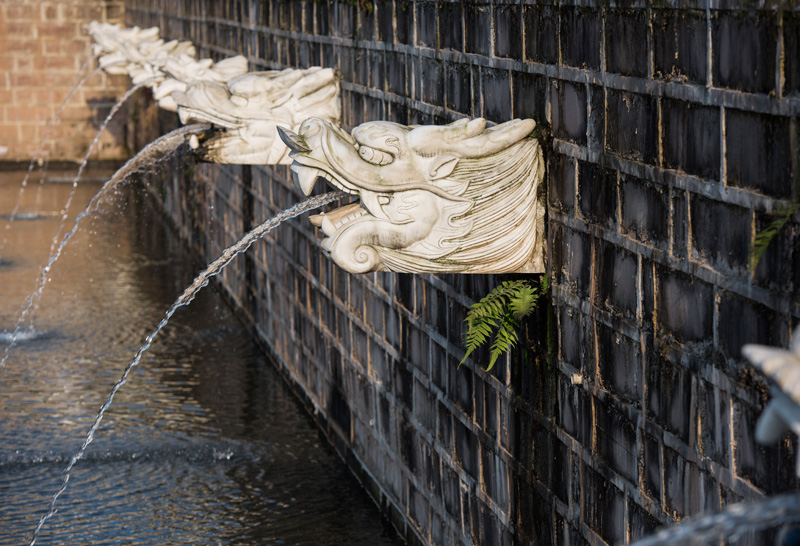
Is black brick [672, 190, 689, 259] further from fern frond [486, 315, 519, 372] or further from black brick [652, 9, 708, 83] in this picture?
fern frond [486, 315, 519, 372]

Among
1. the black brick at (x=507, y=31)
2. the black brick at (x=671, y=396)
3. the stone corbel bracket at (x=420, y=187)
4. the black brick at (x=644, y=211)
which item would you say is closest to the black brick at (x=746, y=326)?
the black brick at (x=671, y=396)

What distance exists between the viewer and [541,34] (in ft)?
13.7

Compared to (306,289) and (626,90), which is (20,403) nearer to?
(306,289)

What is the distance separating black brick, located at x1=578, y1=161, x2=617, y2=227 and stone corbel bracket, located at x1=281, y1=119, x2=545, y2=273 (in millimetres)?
300

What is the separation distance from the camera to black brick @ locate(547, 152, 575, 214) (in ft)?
13.2

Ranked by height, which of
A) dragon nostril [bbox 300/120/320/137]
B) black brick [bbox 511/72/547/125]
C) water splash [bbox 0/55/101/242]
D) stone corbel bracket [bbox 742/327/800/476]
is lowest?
water splash [bbox 0/55/101/242]

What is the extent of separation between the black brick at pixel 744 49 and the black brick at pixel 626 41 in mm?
372

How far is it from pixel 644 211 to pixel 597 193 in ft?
1.12

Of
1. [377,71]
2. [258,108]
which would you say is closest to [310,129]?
[377,71]

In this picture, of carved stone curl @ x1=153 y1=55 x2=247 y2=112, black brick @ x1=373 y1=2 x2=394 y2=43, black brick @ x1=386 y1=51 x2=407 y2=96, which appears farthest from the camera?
carved stone curl @ x1=153 y1=55 x2=247 y2=112

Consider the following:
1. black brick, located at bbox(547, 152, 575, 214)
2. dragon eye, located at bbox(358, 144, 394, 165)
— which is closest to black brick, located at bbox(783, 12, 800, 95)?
black brick, located at bbox(547, 152, 575, 214)

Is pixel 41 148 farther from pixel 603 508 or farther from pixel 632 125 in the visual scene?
pixel 632 125

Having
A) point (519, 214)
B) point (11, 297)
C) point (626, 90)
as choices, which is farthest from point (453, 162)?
point (11, 297)

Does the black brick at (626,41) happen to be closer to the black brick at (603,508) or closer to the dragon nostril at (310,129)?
the dragon nostril at (310,129)
